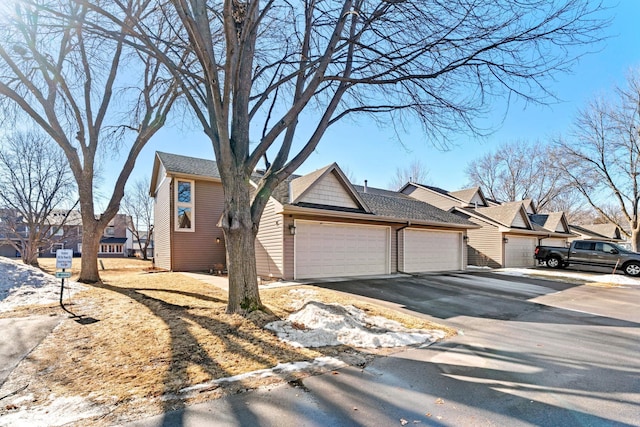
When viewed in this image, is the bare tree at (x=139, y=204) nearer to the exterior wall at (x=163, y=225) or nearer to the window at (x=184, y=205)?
the exterior wall at (x=163, y=225)

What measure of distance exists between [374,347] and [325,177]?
8.25m

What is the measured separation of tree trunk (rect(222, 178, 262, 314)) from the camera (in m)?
5.91

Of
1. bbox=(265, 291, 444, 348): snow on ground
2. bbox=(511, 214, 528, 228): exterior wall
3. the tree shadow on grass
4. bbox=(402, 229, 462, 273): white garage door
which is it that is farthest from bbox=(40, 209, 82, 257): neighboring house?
bbox=(511, 214, 528, 228): exterior wall

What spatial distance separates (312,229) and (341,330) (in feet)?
21.4

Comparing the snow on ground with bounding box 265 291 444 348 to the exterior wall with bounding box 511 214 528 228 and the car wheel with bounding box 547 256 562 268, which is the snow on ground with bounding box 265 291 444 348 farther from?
the car wheel with bounding box 547 256 562 268

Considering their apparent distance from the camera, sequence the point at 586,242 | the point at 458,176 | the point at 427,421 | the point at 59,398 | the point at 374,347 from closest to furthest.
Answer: the point at 427,421
the point at 59,398
the point at 374,347
the point at 586,242
the point at 458,176

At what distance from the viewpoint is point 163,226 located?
56.4ft

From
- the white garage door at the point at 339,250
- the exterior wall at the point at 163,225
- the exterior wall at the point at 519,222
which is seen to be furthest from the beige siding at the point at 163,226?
the exterior wall at the point at 519,222

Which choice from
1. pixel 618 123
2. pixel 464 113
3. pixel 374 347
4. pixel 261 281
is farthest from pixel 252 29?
pixel 618 123

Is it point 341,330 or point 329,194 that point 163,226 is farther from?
point 341,330

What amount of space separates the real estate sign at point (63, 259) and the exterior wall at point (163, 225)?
25.7ft

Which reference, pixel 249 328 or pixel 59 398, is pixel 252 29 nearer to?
pixel 249 328

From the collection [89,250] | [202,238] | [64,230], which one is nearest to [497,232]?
[202,238]

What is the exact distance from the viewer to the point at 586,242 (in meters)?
17.9
